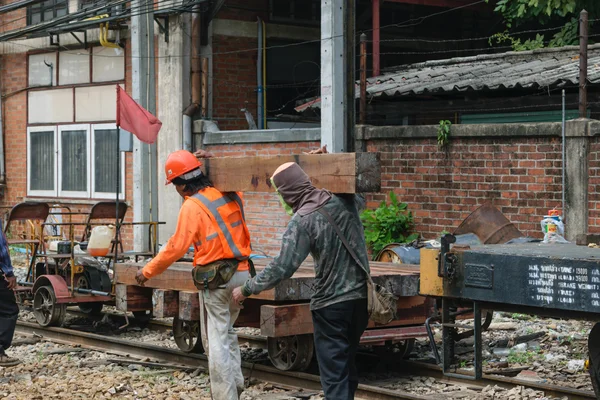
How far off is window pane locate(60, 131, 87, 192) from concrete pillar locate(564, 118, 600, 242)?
1181 cm

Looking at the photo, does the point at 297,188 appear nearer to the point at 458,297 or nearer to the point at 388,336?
the point at 458,297

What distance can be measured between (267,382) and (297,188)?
289cm

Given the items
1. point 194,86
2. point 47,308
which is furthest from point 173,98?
point 47,308

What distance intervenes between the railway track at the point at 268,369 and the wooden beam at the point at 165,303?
25.1 inches

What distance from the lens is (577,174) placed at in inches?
504

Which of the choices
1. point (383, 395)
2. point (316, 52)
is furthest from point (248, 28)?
point (383, 395)

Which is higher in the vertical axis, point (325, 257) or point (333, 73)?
point (333, 73)

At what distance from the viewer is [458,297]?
284 inches

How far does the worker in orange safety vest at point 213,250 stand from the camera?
773cm

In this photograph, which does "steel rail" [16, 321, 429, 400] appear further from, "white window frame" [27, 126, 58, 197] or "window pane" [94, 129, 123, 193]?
"white window frame" [27, 126, 58, 197]

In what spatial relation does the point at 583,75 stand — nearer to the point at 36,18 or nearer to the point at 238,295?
the point at 238,295

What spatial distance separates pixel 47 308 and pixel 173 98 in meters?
7.32

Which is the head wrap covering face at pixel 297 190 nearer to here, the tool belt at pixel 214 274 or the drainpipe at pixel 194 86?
the tool belt at pixel 214 274

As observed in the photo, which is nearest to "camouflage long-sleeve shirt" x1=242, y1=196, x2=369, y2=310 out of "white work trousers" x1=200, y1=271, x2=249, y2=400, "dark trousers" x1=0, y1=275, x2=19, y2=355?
"white work trousers" x1=200, y1=271, x2=249, y2=400
